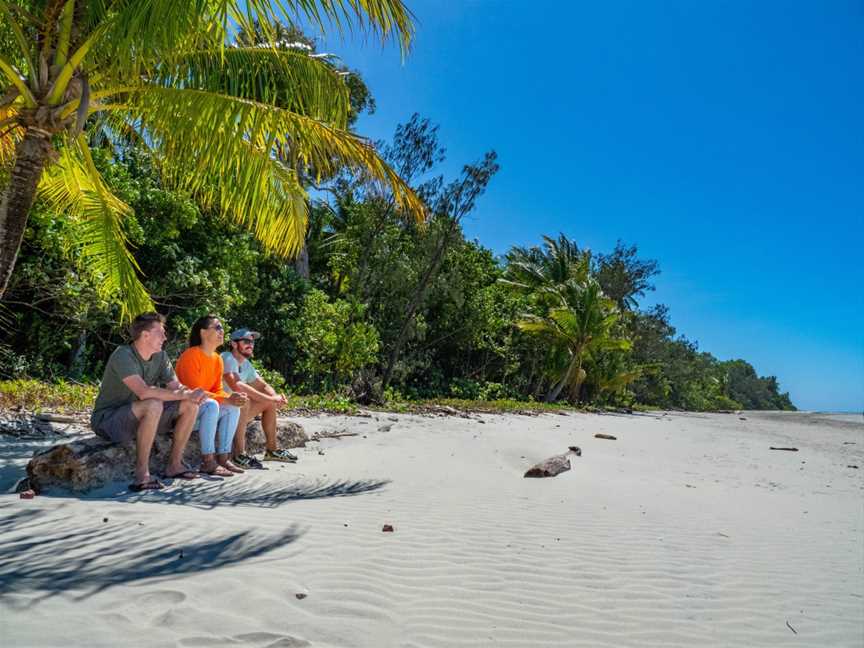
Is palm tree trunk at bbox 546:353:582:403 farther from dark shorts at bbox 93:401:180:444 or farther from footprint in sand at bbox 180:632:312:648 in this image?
footprint in sand at bbox 180:632:312:648

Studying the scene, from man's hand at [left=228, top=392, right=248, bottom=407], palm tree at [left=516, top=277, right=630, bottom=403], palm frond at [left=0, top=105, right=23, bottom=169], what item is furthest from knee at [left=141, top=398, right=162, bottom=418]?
palm tree at [left=516, top=277, right=630, bottom=403]

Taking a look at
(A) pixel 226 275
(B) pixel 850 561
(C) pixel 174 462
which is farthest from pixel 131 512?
(A) pixel 226 275

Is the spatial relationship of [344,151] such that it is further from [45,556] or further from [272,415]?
[45,556]

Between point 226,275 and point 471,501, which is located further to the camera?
point 226,275

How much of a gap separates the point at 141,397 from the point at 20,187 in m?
2.48

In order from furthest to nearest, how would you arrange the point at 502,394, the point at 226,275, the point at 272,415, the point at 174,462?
1. the point at 502,394
2. the point at 226,275
3. the point at 272,415
4. the point at 174,462

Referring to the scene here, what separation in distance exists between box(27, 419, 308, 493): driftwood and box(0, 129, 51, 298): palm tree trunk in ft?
6.06

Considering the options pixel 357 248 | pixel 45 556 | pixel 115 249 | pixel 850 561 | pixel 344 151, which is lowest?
pixel 45 556

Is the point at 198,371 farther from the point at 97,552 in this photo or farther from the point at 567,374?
the point at 567,374

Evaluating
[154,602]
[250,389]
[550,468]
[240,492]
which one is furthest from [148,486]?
[550,468]

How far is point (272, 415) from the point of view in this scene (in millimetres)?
6008

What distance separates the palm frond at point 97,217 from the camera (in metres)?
6.47

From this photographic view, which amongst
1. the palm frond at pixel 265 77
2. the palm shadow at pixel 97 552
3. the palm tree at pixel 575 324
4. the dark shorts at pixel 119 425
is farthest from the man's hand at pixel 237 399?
the palm tree at pixel 575 324

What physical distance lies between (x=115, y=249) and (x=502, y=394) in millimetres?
19826
